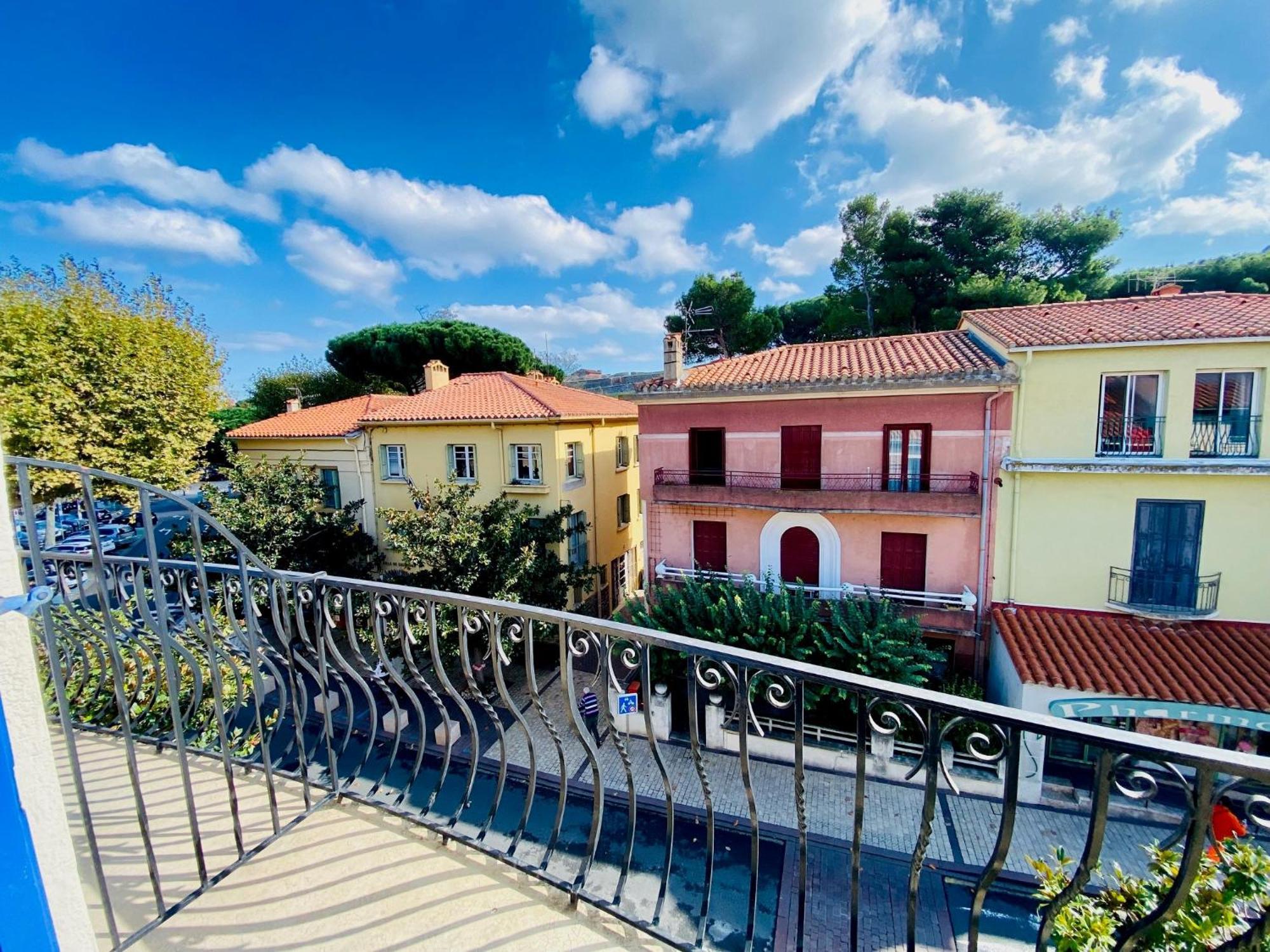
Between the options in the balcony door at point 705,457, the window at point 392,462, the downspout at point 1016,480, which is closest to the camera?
the downspout at point 1016,480

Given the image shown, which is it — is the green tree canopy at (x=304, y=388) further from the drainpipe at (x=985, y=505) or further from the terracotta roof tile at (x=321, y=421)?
the drainpipe at (x=985, y=505)

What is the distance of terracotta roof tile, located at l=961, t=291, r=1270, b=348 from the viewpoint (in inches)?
335

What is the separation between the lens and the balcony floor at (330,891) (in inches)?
74.5

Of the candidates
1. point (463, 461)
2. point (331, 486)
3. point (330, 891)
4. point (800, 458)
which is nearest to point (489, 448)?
point (463, 461)

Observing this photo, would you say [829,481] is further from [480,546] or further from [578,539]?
[480,546]

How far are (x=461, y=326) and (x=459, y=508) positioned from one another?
1333cm

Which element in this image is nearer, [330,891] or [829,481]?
[330,891]

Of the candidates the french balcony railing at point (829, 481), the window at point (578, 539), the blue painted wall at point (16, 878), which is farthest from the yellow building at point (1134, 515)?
the blue painted wall at point (16, 878)

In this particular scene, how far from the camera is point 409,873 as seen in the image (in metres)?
2.13

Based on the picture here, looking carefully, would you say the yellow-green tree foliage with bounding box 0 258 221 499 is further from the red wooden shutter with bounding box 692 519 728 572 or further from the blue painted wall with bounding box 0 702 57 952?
the blue painted wall with bounding box 0 702 57 952

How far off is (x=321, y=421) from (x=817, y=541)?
48.0 feet

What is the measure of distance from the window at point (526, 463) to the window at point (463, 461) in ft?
3.77

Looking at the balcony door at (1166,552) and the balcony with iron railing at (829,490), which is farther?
the balcony with iron railing at (829,490)

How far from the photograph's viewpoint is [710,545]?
1184 centimetres
